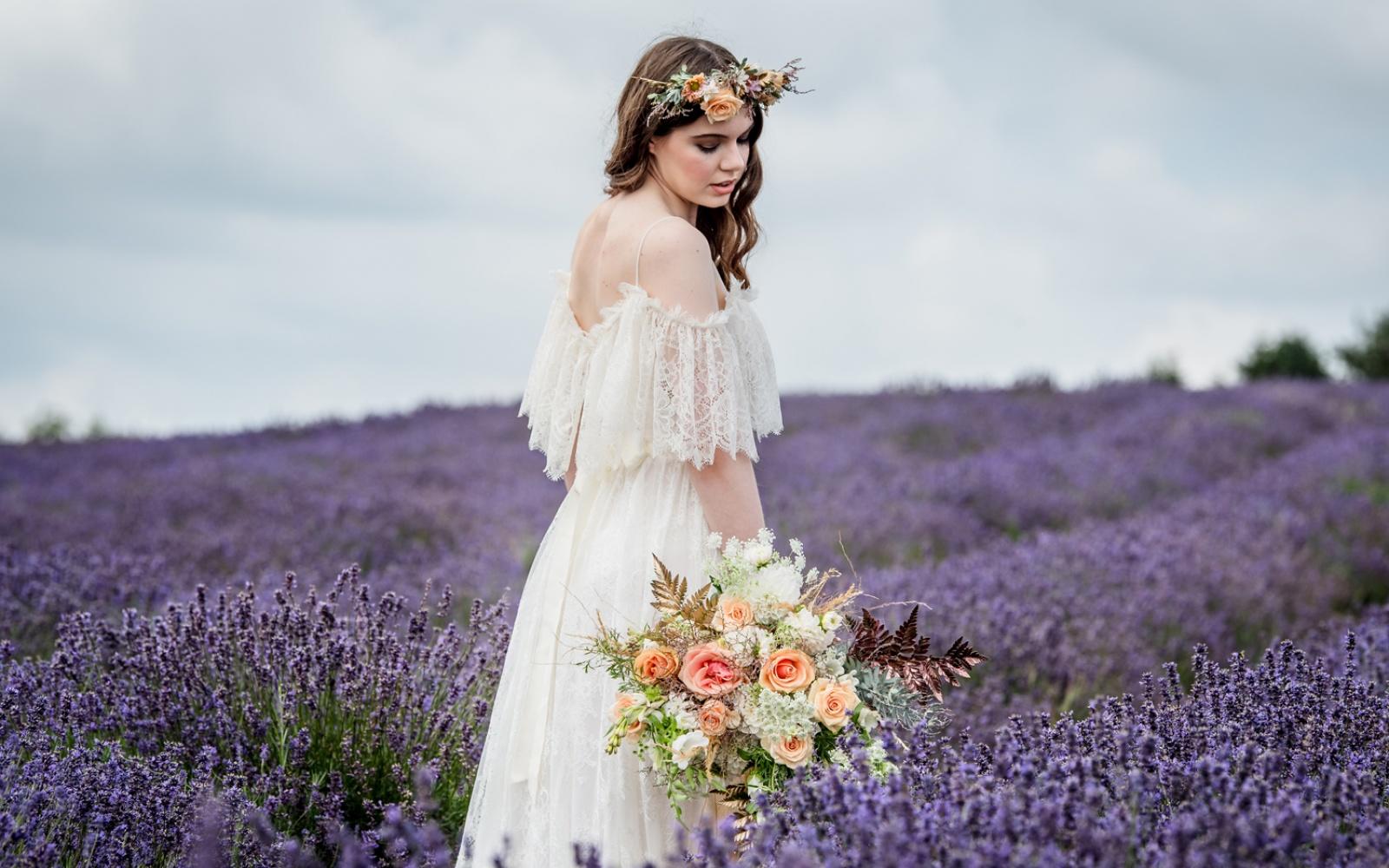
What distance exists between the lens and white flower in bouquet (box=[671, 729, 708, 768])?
210 cm

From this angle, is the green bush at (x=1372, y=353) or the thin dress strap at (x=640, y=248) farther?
the green bush at (x=1372, y=353)

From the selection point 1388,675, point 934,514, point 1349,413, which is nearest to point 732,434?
Result: point 1388,675

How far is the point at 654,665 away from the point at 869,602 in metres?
2.61

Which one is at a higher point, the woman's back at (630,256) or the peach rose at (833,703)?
the woman's back at (630,256)

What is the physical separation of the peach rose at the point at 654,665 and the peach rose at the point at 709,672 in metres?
0.03

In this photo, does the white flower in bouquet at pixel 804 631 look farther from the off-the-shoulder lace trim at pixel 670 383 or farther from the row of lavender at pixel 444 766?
the off-the-shoulder lace trim at pixel 670 383

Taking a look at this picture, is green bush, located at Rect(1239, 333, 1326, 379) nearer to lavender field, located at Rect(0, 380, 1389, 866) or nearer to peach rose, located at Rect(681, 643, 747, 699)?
lavender field, located at Rect(0, 380, 1389, 866)


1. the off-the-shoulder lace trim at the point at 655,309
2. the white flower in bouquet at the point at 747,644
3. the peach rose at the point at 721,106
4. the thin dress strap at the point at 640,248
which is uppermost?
the peach rose at the point at 721,106

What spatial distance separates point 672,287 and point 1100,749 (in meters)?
1.15

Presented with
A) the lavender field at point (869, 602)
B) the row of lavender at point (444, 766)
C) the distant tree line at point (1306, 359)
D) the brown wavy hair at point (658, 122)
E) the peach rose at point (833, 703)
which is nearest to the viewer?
the row of lavender at point (444, 766)

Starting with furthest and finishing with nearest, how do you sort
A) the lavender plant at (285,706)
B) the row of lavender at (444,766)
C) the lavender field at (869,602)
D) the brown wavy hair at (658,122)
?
the lavender plant at (285,706) → the brown wavy hair at (658,122) → the lavender field at (869,602) → the row of lavender at (444,766)

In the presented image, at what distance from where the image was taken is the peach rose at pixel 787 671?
82.7 inches

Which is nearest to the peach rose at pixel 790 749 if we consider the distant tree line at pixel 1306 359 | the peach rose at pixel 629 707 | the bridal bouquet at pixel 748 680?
the bridal bouquet at pixel 748 680

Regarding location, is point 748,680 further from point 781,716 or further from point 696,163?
point 696,163
